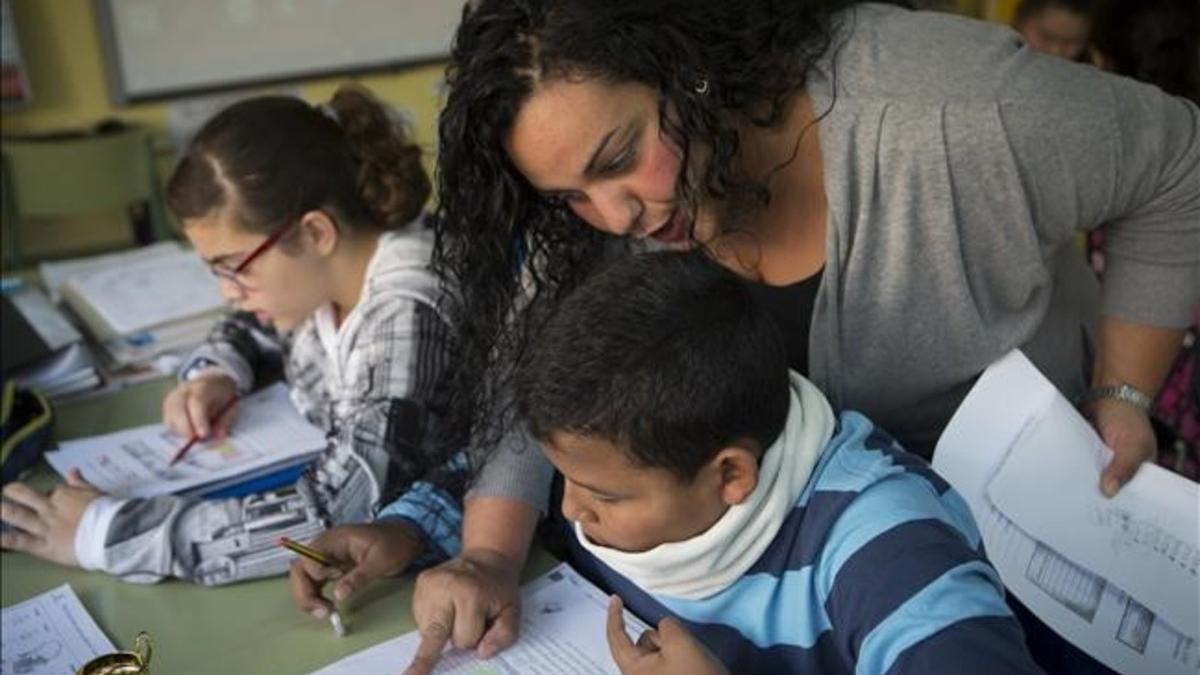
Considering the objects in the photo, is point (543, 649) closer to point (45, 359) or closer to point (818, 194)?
point (818, 194)

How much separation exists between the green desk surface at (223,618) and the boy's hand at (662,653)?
0.73ft

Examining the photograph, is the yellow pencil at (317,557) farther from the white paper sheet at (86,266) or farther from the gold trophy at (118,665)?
the white paper sheet at (86,266)


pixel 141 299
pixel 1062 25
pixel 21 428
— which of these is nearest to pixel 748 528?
pixel 21 428

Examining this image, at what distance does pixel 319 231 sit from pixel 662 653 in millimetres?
777

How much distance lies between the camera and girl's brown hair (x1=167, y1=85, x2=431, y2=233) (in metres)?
1.29

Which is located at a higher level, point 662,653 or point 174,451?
point 662,653

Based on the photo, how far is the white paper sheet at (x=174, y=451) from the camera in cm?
128

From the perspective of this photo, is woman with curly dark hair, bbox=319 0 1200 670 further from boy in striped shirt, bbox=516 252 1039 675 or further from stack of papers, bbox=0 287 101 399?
stack of papers, bbox=0 287 101 399

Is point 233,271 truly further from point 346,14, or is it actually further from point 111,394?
point 346,14

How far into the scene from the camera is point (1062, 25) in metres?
2.56

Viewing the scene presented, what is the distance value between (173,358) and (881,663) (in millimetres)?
1312

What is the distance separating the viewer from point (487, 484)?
1089mm

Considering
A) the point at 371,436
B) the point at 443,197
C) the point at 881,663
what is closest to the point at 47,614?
the point at 371,436

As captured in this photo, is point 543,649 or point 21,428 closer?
point 543,649
